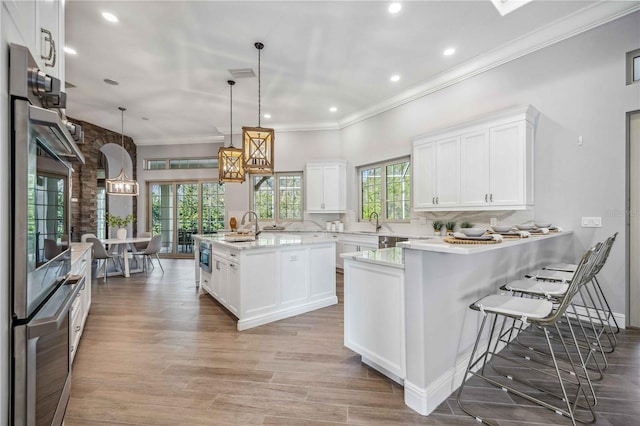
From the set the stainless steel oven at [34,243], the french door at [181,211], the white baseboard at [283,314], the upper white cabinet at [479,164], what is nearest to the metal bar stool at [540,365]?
the upper white cabinet at [479,164]

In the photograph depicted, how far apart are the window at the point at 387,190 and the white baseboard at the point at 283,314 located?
2.47 meters

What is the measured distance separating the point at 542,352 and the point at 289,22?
4.09 metres

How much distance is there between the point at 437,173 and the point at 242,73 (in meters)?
3.31

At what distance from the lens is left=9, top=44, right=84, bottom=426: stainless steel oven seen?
2.56 feet

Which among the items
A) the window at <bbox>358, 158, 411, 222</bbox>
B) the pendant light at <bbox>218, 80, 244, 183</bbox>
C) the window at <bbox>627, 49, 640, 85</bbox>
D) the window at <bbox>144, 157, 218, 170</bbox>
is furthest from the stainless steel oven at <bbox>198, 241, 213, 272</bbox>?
the window at <bbox>627, 49, 640, 85</bbox>

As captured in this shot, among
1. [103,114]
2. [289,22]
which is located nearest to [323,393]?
[289,22]

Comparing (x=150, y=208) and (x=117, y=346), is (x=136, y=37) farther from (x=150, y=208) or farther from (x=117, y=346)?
(x=150, y=208)

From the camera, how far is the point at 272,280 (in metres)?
3.27

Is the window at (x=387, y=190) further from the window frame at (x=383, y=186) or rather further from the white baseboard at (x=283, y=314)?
the white baseboard at (x=283, y=314)

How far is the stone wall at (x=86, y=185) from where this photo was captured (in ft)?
21.3

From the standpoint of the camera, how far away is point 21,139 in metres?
0.79

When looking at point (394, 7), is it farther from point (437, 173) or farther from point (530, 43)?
point (437, 173)

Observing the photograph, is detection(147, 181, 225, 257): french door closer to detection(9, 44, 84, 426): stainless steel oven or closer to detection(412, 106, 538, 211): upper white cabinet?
detection(412, 106, 538, 211): upper white cabinet

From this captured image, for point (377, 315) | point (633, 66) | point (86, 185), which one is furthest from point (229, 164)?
point (633, 66)
